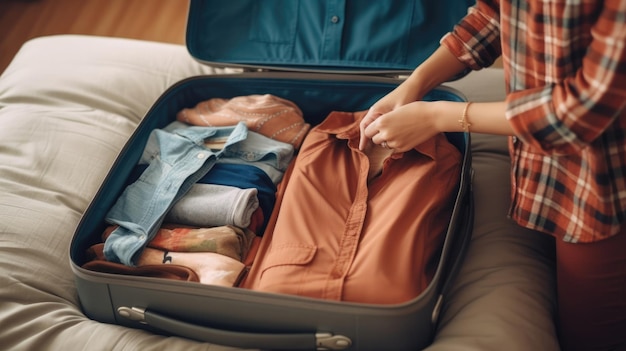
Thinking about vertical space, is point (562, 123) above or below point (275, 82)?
above

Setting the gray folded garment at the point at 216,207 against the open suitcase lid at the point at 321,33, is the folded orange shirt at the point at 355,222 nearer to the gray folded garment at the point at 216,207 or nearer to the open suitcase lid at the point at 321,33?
the gray folded garment at the point at 216,207

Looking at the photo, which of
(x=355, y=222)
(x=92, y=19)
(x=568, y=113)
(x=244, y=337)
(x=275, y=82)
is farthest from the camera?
(x=92, y=19)

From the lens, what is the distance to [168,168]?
1079 mm

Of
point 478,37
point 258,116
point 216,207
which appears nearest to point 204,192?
point 216,207

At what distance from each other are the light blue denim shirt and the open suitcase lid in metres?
0.18

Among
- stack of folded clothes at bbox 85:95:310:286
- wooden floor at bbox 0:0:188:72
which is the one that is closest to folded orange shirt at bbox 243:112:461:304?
stack of folded clothes at bbox 85:95:310:286

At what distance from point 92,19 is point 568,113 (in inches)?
68.0

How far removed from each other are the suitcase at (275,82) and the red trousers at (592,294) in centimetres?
15

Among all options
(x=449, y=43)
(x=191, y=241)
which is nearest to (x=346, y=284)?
(x=191, y=241)

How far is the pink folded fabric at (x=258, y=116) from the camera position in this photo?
1.16m

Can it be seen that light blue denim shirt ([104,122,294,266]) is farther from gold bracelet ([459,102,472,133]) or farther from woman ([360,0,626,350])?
gold bracelet ([459,102,472,133])

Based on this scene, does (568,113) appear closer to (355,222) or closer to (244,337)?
(355,222)

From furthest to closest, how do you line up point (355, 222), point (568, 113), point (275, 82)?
point (275, 82) → point (355, 222) → point (568, 113)

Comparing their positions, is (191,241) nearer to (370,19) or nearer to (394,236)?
(394,236)
